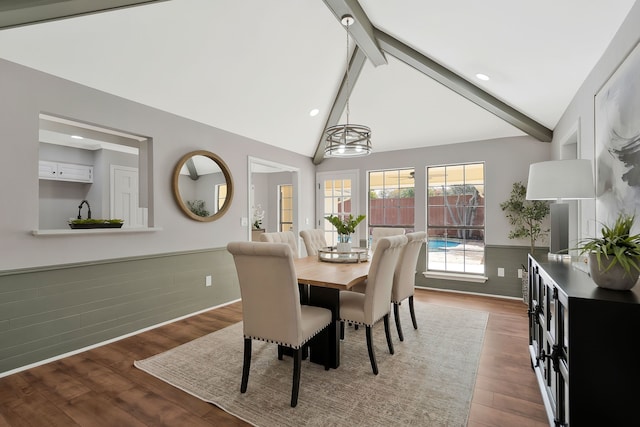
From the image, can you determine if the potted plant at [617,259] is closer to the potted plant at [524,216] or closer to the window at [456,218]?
the potted plant at [524,216]

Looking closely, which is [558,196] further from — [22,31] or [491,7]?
[22,31]

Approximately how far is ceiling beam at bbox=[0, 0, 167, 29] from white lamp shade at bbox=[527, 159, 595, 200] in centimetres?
300

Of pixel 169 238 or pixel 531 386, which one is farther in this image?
pixel 169 238

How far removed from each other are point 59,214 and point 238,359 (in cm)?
372

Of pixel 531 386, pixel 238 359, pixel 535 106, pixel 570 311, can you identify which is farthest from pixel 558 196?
pixel 238 359

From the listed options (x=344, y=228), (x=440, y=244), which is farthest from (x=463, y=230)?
(x=344, y=228)

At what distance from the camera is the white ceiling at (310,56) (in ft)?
7.38

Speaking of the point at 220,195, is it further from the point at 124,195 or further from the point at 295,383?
the point at 295,383

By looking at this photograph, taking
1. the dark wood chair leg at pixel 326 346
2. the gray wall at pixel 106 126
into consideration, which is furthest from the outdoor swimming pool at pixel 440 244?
the dark wood chair leg at pixel 326 346

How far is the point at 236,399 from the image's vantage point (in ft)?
6.51

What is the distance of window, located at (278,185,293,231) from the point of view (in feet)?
25.2

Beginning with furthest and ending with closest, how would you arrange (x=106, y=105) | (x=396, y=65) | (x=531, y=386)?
(x=396, y=65), (x=106, y=105), (x=531, y=386)

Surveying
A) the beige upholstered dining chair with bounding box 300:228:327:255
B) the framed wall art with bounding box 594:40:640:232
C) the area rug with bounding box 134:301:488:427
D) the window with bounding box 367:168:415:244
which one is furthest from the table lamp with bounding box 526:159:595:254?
the window with bounding box 367:168:415:244

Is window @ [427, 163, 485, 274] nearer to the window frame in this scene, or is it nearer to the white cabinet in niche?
the window frame
